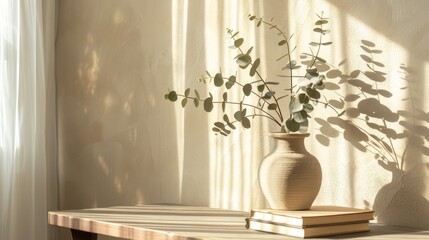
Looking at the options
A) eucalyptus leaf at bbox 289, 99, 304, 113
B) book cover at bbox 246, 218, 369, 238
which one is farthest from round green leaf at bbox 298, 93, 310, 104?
book cover at bbox 246, 218, 369, 238

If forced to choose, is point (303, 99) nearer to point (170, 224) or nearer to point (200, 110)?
point (170, 224)

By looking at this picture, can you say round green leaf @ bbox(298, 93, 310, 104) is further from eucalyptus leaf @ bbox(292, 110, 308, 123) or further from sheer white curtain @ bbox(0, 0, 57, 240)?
sheer white curtain @ bbox(0, 0, 57, 240)

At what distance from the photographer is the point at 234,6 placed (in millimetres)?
2705

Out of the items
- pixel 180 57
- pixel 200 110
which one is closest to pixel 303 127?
pixel 200 110

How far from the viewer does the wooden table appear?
1969mm

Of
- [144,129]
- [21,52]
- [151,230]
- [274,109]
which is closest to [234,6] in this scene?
[274,109]

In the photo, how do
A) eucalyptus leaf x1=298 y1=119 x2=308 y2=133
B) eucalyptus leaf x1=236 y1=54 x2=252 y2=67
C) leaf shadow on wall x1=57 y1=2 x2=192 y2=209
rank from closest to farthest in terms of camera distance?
eucalyptus leaf x1=298 y1=119 x2=308 y2=133, eucalyptus leaf x1=236 y1=54 x2=252 y2=67, leaf shadow on wall x1=57 y1=2 x2=192 y2=209

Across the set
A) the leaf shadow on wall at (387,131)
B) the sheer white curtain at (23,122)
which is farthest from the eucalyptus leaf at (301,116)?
the sheer white curtain at (23,122)

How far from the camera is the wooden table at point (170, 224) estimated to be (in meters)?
1.97

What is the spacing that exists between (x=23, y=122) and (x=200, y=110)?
1.00 m

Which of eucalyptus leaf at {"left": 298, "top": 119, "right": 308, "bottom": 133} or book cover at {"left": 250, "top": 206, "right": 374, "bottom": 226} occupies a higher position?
eucalyptus leaf at {"left": 298, "top": 119, "right": 308, "bottom": 133}

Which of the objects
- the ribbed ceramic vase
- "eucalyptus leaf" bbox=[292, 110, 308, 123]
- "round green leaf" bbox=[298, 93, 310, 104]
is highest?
"round green leaf" bbox=[298, 93, 310, 104]

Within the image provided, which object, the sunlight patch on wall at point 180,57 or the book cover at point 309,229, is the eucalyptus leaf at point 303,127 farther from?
the sunlight patch on wall at point 180,57

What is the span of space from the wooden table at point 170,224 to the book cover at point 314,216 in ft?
0.15
